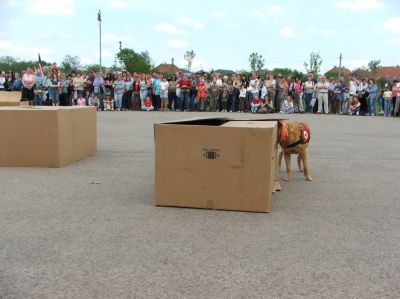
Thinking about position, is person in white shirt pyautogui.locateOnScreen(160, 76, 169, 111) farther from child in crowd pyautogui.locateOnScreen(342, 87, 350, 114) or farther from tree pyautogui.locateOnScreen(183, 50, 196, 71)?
tree pyautogui.locateOnScreen(183, 50, 196, 71)

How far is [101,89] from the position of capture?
74.6 feet

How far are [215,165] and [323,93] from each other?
18.0 meters

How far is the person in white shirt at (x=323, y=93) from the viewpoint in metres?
21.8

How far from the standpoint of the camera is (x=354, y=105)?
22.0m

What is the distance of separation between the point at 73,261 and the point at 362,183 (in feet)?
14.5

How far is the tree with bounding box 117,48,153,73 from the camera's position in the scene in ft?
298

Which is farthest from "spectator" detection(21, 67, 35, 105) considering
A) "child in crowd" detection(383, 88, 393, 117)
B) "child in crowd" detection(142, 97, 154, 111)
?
"child in crowd" detection(383, 88, 393, 117)

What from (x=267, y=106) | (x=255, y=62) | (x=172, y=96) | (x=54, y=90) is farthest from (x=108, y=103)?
(x=255, y=62)

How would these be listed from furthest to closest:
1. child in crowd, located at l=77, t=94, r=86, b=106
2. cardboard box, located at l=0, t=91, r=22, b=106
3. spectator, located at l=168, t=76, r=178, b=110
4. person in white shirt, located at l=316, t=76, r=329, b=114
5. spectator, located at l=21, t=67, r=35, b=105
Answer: spectator, located at l=168, t=76, r=178, b=110, child in crowd, located at l=77, t=94, r=86, b=106, person in white shirt, located at l=316, t=76, r=329, b=114, spectator, located at l=21, t=67, r=35, b=105, cardboard box, located at l=0, t=91, r=22, b=106

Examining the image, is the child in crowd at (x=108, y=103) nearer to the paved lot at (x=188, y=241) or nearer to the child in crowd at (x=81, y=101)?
the child in crowd at (x=81, y=101)

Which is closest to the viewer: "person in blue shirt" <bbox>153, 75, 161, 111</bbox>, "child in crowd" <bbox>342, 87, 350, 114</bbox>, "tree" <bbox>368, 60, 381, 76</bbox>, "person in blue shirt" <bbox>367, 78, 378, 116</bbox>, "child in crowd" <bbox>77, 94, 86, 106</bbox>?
"person in blue shirt" <bbox>367, 78, 378, 116</bbox>

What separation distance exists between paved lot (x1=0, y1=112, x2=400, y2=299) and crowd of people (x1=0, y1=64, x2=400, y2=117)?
15528 millimetres

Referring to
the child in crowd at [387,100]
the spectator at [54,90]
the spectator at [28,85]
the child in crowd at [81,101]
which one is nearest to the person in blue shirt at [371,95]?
the child in crowd at [387,100]

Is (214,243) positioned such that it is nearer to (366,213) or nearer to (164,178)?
(164,178)
